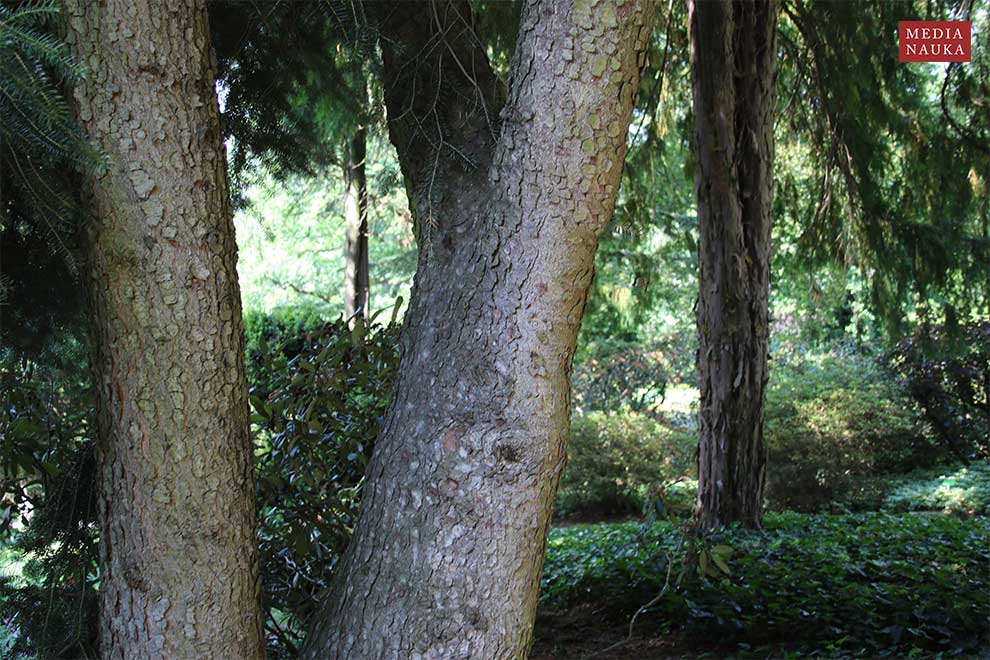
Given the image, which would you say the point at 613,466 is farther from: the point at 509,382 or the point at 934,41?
the point at 509,382

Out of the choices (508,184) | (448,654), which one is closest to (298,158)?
(508,184)

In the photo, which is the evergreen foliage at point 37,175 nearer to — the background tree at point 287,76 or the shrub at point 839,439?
the background tree at point 287,76

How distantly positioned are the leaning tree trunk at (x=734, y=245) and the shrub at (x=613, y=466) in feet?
10.4

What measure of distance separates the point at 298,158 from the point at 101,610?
6.25 ft

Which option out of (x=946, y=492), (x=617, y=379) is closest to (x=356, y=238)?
(x=617, y=379)

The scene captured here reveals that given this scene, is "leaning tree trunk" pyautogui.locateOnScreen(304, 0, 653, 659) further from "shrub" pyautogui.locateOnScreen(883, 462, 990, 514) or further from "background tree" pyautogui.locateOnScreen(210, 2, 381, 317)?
"shrub" pyautogui.locateOnScreen(883, 462, 990, 514)

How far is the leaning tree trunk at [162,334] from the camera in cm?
181

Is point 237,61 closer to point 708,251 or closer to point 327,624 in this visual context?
point 327,624

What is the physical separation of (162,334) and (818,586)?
11.6ft

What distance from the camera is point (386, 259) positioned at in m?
14.0

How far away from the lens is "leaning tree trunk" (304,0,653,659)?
1.95 metres

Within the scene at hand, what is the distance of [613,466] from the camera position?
8.95m

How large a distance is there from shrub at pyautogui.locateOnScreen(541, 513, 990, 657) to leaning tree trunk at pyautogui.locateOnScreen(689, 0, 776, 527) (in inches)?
16.9

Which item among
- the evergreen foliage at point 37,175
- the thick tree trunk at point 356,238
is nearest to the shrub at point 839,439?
the thick tree trunk at point 356,238
